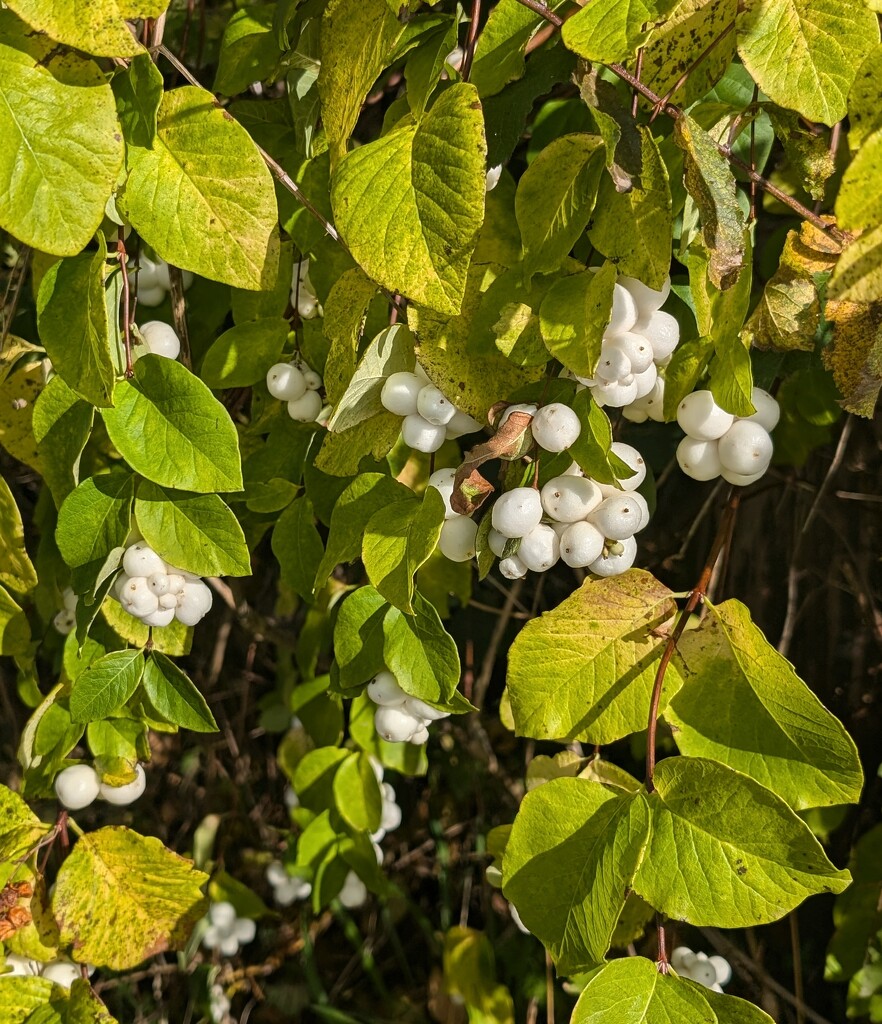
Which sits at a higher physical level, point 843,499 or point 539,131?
point 539,131

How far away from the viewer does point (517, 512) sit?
22.8 inches

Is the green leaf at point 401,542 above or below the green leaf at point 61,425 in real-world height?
above

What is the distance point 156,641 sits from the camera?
0.86m

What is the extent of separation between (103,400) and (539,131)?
471 millimetres

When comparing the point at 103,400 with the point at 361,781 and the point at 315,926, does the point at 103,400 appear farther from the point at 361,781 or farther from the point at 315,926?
the point at 315,926

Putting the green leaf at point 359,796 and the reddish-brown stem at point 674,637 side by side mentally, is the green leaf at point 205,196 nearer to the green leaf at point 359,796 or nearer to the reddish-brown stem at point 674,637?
A: the reddish-brown stem at point 674,637

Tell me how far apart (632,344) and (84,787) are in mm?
702

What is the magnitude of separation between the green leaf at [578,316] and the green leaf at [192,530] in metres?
0.28

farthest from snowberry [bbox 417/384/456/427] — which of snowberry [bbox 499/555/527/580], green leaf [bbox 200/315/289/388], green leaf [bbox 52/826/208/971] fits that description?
green leaf [bbox 52/826/208/971]

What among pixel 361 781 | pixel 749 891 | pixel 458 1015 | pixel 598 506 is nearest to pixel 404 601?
pixel 598 506

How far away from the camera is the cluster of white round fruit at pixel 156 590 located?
746 mm

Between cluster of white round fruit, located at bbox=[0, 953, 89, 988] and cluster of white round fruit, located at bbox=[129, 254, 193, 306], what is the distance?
0.69 meters

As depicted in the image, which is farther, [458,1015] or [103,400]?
[458,1015]

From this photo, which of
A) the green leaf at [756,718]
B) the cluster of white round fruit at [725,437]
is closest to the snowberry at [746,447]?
the cluster of white round fruit at [725,437]
